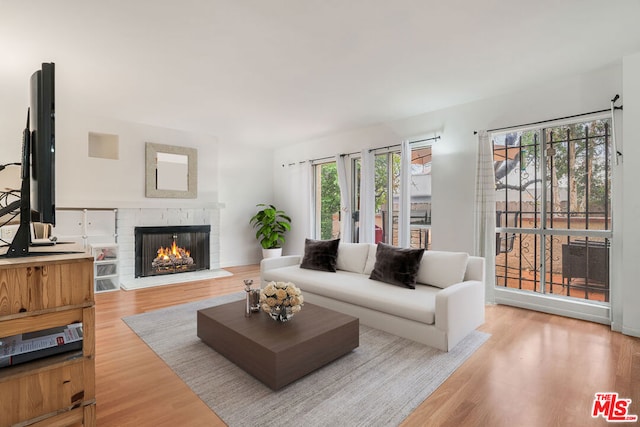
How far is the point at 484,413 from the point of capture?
1.85m

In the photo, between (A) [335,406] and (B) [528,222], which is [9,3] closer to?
(A) [335,406]

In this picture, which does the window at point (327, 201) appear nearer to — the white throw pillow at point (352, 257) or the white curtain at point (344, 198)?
the white curtain at point (344, 198)

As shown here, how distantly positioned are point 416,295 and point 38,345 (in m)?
2.72

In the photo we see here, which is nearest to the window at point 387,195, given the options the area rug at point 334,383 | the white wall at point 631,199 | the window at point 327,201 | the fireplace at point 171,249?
the window at point 327,201

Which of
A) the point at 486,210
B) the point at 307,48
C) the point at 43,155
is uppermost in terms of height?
the point at 307,48

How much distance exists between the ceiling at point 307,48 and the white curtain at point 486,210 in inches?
29.0

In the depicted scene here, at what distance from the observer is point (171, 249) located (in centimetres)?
576

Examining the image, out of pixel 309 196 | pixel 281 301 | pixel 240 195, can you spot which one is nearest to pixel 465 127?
pixel 309 196

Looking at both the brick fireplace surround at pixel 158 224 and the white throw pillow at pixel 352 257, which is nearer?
the white throw pillow at pixel 352 257

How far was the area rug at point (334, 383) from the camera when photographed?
182 centimetres

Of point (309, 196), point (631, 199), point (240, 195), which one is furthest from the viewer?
point (240, 195)

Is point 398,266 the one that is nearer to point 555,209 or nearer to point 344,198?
point 555,209

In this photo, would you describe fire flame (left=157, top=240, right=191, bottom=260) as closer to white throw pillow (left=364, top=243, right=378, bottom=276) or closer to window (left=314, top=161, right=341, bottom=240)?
window (left=314, top=161, right=341, bottom=240)

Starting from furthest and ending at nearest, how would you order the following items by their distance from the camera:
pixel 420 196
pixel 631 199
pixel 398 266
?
pixel 420 196, pixel 398 266, pixel 631 199
